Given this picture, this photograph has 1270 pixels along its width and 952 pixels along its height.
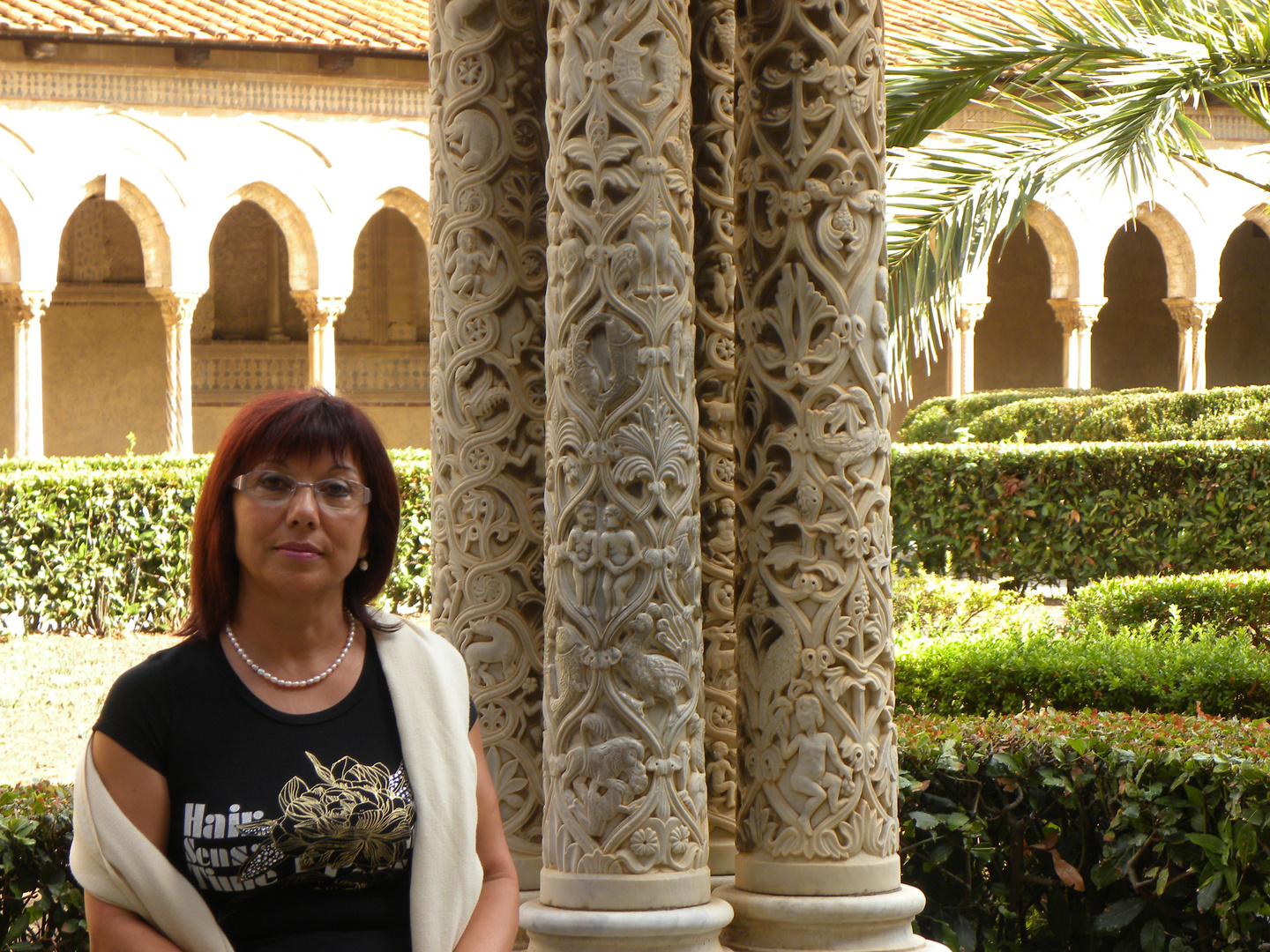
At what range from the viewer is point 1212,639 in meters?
6.11

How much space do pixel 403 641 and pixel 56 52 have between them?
16.8 meters

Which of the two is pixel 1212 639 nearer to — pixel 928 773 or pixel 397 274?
pixel 928 773

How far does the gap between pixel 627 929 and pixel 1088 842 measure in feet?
3.95

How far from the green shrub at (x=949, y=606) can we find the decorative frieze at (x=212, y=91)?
11.0 metres

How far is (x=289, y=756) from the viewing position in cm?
155

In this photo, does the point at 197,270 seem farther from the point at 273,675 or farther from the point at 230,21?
the point at 273,675

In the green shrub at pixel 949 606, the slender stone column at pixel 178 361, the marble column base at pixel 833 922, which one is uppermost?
the slender stone column at pixel 178 361

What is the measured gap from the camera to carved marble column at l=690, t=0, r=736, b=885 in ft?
7.70

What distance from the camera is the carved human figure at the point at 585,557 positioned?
6.75 feet

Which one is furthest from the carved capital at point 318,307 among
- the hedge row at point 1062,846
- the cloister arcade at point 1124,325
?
the hedge row at point 1062,846

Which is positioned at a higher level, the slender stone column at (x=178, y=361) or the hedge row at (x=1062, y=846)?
the slender stone column at (x=178, y=361)

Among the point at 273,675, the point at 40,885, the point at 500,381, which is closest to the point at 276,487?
the point at 273,675

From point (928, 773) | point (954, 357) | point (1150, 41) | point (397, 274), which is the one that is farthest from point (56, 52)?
point (928, 773)

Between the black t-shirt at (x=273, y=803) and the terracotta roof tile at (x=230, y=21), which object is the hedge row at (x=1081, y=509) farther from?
the terracotta roof tile at (x=230, y=21)
